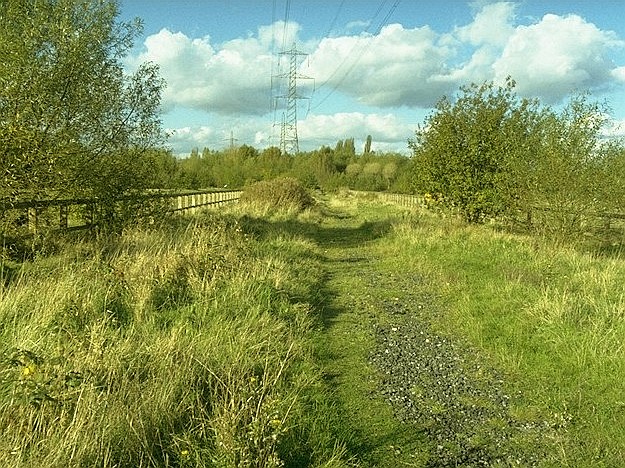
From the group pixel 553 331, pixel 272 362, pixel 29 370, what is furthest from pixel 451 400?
pixel 29 370

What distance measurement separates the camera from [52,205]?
42.7ft

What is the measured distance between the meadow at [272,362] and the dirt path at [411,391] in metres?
0.03

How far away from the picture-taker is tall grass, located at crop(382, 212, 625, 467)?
5.42 m

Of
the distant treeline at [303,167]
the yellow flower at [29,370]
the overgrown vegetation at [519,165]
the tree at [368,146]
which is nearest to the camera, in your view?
the yellow flower at [29,370]

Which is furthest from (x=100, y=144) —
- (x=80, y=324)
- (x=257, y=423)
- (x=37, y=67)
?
(x=257, y=423)

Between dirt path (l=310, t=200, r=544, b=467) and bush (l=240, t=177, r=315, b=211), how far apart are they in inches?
899

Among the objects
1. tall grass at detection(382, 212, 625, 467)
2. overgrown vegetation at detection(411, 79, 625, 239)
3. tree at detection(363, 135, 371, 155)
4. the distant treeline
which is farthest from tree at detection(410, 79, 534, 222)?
tree at detection(363, 135, 371, 155)

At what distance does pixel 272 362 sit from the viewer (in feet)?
20.7

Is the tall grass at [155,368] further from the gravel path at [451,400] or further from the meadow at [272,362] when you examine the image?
the gravel path at [451,400]

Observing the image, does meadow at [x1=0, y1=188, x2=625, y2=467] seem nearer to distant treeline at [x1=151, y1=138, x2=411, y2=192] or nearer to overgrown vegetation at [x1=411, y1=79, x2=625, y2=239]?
overgrown vegetation at [x1=411, y1=79, x2=625, y2=239]

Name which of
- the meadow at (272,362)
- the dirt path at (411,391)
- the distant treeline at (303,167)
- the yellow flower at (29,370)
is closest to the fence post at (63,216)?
the meadow at (272,362)

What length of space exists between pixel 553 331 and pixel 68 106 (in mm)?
11255

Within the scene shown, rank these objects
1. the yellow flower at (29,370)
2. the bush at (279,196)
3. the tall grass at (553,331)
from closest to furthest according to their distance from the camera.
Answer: the yellow flower at (29,370)
the tall grass at (553,331)
the bush at (279,196)

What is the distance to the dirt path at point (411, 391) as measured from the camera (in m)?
4.91
